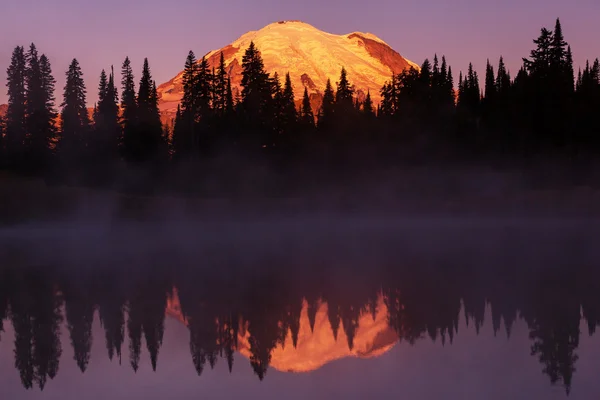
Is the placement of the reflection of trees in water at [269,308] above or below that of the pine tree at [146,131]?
below

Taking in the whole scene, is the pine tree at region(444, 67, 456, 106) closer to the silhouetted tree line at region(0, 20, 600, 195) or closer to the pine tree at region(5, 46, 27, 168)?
the silhouetted tree line at region(0, 20, 600, 195)

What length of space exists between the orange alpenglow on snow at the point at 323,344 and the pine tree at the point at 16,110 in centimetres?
6880

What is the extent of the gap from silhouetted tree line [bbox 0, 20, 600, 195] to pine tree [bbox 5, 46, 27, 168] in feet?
0.37

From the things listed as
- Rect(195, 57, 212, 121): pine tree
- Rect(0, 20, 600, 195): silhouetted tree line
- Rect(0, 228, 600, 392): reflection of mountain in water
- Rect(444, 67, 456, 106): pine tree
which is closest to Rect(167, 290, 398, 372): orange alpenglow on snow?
Rect(0, 228, 600, 392): reflection of mountain in water

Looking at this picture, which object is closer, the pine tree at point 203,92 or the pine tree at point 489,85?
the pine tree at point 203,92

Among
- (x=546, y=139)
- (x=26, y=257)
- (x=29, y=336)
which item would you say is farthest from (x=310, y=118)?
(x=29, y=336)

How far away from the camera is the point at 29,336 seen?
16.0m

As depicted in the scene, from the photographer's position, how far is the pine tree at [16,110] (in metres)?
80.3

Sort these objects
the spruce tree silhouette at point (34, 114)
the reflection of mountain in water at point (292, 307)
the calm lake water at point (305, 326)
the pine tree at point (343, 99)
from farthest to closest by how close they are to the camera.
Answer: the pine tree at point (343, 99) → the spruce tree silhouette at point (34, 114) → the reflection of mountain in water at point (292, 307) → the calm lake water at point (305, 326)

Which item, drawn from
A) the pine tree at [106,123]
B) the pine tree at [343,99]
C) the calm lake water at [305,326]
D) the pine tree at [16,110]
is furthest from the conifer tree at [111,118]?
the calm lake water at [305,326]

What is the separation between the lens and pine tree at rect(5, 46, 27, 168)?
80.3m

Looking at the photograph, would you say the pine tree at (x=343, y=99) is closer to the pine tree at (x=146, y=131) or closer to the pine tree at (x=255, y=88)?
the pine tree at (x=255, y=88)

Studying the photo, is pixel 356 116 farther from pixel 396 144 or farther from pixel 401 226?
pixel 401 226

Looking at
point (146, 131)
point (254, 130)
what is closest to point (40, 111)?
point (146, 131)
